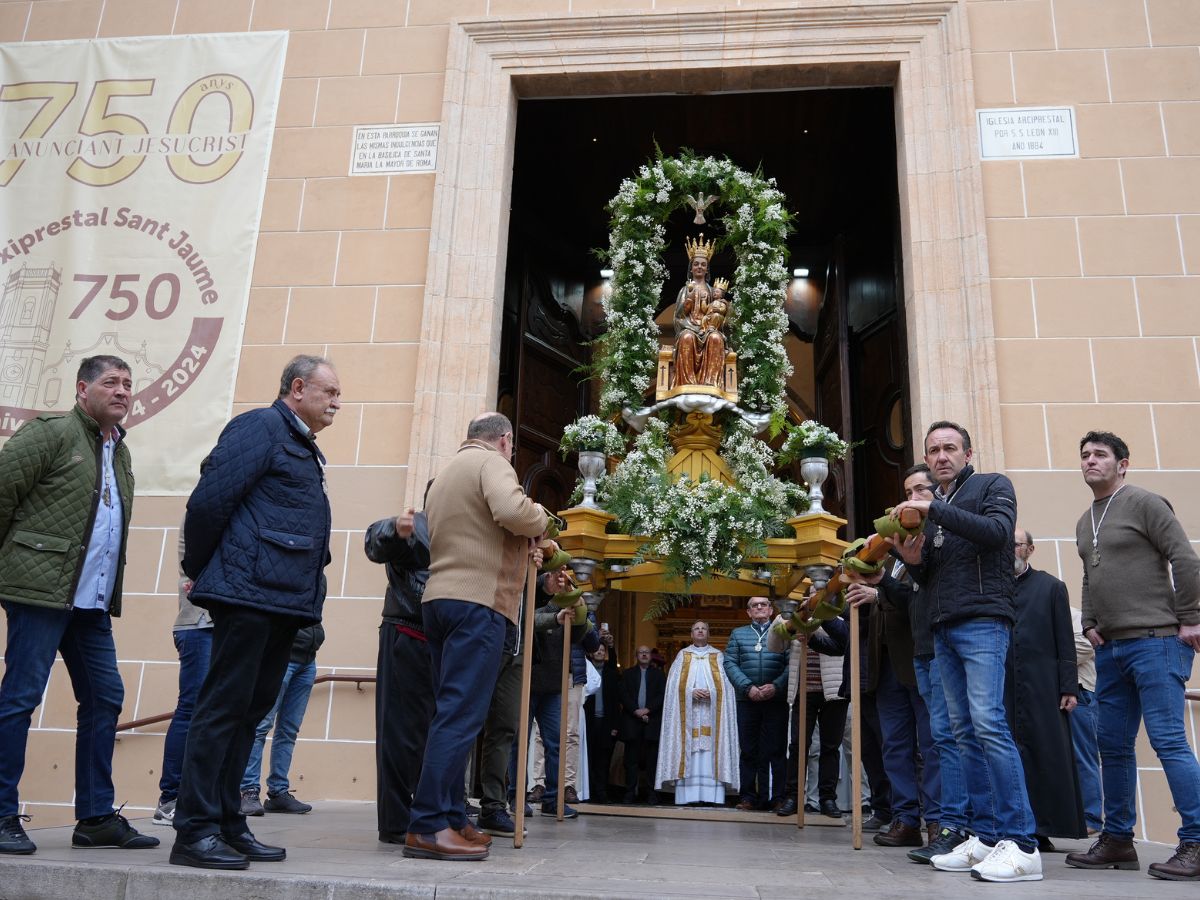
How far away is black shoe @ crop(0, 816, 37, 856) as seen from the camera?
2922mm

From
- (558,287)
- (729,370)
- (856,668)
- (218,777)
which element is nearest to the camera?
(218,777)

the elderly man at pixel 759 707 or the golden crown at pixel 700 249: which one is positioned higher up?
the golden crown at pixel 700 249

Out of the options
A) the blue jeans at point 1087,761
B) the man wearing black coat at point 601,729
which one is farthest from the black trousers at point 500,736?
the man wearing black coat at point 601,729

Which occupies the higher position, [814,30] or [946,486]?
[814,30]

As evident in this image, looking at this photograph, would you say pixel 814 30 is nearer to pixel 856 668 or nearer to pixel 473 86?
pixel 473 86

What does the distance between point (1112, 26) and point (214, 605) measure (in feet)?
22.3

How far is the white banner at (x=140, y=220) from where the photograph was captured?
21.8 ft

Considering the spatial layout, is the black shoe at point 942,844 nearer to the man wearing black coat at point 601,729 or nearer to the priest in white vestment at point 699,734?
the priest in white vestment at point 699,734

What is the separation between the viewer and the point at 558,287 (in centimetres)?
1047

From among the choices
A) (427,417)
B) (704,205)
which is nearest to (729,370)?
(704,205)

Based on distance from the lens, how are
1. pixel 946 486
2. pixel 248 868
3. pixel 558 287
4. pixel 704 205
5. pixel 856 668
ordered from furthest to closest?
pixel 558 287, pixel 704 205, pixel 856 668, pixel 946 486, pixel 248 868

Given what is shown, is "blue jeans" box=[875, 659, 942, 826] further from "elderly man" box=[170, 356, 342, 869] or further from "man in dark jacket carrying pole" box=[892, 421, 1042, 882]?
"elderly man" box=[170, 356, 342, 869]

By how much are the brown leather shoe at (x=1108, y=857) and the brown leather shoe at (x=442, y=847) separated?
7.13 ft

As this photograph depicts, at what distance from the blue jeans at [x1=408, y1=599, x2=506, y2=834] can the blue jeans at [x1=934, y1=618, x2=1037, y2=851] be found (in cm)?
157
